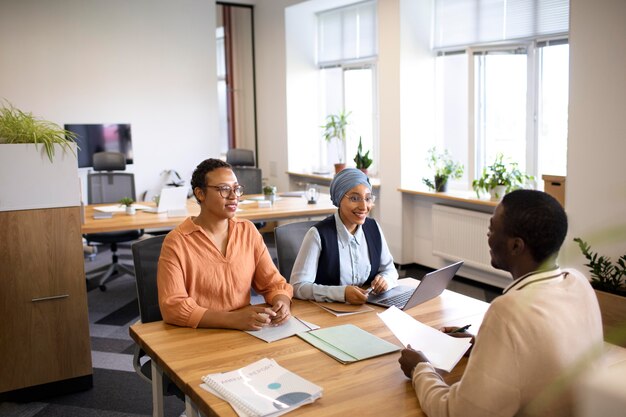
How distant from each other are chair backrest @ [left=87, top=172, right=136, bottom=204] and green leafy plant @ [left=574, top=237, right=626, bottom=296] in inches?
161

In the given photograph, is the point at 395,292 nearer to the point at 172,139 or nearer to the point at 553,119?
the point at 553,119

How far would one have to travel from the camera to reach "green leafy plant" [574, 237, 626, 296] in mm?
3877

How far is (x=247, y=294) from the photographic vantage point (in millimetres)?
2590

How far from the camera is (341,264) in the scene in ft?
9.10

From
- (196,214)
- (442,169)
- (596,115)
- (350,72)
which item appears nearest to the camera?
(596,115)

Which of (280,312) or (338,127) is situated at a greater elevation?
(338,127)

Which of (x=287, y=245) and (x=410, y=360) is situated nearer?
(x=410, y=360)

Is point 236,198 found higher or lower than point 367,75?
lower

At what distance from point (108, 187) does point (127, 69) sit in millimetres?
2132

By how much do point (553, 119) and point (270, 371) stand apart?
421 centimetres

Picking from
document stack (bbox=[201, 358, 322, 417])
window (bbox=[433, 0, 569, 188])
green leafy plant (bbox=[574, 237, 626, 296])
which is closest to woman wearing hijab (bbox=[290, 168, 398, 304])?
document stack (bbox=[201, 358, 322, 417])

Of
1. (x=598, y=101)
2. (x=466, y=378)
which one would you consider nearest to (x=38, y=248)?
(x=466, y=378)

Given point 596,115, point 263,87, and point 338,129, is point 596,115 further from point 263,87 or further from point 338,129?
point 263,87

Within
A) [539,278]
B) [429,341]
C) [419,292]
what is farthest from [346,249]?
[539,278]
